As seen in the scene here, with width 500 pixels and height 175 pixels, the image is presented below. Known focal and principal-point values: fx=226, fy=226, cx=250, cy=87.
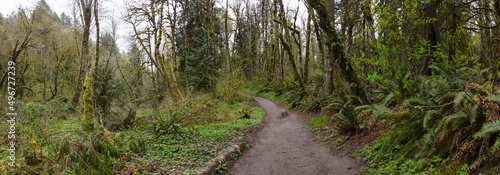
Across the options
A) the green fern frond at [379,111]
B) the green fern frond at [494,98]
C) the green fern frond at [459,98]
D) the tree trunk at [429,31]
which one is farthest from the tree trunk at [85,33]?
the tree trunk at [429,31]

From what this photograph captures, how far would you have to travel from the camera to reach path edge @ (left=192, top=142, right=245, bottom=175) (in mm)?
4067

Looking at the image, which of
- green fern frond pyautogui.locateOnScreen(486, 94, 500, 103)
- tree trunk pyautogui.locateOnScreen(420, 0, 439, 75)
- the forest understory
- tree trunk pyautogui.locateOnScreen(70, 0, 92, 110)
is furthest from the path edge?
tree trunk pyautogui.locateOnScreen(420, 0, 439, 75)

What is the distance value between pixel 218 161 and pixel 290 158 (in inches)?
64.0

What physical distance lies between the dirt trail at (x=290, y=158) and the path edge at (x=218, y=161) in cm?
21

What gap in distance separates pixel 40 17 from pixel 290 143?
1993 cm

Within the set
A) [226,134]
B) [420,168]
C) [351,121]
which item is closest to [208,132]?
[226,134]

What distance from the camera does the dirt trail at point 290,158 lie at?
4.37m

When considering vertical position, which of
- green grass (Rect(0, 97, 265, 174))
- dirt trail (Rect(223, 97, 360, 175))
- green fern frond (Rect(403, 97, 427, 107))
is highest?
green fern frond (Rect(403, 97, 427, 107))

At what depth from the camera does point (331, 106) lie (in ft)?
23.9

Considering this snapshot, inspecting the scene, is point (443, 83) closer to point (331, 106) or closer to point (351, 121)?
point (351, 121)

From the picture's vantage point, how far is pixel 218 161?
460 centimetres

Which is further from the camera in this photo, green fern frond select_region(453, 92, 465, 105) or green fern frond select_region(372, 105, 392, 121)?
green fern frond select_region(372, 105, 392, 121)

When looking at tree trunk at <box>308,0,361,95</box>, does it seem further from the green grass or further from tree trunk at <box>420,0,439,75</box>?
the green grass

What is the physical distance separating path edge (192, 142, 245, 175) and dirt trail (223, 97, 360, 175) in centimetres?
21
